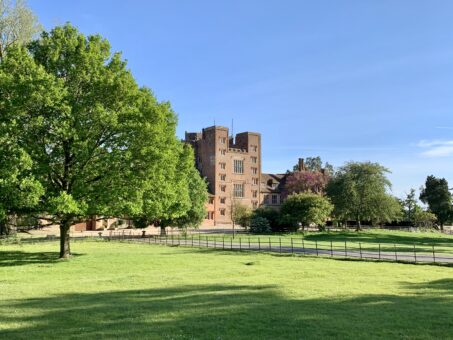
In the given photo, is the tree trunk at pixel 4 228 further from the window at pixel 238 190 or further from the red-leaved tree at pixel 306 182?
the red-leaved tree at pixel 306 182

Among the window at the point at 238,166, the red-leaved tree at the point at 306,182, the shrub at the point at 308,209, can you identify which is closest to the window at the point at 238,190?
the window at the point at 238,166

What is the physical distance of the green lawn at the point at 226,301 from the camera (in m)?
10.8

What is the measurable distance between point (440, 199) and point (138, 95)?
335 ft

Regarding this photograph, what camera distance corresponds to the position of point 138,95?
30906 mm

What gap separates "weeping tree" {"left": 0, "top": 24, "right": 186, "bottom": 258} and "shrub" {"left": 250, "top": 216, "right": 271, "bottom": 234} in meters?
40.4

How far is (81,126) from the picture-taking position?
92.2ft

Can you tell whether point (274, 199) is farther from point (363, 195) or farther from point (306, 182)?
point (363, 195)

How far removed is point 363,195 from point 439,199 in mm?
44305

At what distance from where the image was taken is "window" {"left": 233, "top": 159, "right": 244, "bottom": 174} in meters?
110

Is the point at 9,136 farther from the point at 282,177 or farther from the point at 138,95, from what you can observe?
the point at 282,177

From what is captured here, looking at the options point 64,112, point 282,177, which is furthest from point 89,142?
point 282,177

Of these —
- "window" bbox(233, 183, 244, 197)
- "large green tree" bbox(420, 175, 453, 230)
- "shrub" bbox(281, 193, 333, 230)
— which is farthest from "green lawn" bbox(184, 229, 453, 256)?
"large green tree" bbox(420, 175, 453, 230)

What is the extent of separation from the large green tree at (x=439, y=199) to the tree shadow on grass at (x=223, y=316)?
346ft

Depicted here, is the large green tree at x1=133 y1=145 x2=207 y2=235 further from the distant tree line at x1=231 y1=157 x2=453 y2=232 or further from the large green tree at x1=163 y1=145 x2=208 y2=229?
the distant tree line at x1=231 y1=157 x2=453 y2=232
